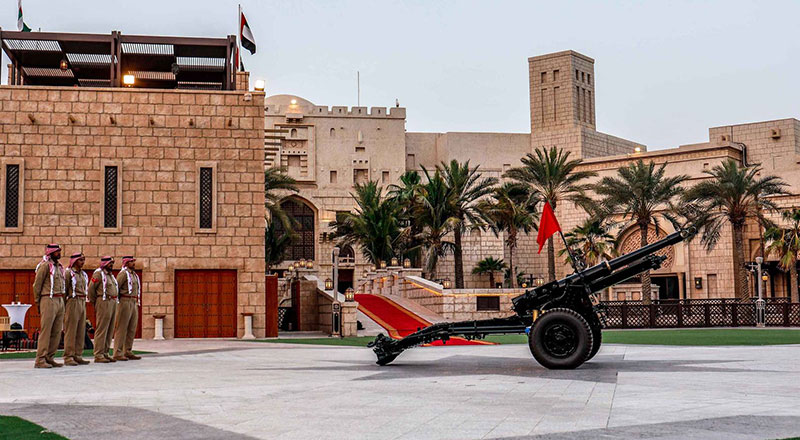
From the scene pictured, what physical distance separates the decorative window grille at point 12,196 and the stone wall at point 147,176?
277 mm

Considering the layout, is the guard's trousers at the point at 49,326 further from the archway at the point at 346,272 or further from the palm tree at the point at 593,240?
the archway at the point at 346,272

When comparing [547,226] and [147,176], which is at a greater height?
[147,176]

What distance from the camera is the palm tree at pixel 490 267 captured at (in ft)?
190

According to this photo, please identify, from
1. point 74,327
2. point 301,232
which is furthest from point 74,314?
point 301,232

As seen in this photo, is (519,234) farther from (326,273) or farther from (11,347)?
(11,347)

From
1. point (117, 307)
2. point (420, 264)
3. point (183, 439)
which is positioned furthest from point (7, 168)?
point (420, 264)

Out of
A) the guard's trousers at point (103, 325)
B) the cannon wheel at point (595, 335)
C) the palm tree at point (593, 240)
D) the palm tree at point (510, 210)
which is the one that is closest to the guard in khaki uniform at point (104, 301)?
the guard's trousers at point (103, 325)

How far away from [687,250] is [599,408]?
144ft

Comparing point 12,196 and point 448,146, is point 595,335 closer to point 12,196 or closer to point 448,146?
point 12,196

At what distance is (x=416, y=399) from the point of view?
27.9ft

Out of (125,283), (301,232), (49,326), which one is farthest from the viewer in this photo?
(301,232)

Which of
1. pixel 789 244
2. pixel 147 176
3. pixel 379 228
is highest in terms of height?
pixel 147 176

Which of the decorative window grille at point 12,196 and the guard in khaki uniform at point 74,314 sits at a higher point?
the decorative window grille at point 12,196

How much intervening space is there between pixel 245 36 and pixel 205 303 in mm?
7971
